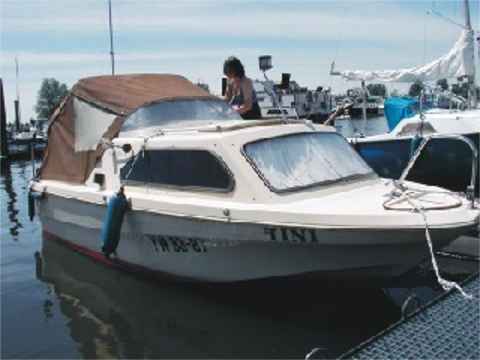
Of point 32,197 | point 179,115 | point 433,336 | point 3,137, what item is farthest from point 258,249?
point 3,137

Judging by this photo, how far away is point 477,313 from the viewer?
5.04 meters

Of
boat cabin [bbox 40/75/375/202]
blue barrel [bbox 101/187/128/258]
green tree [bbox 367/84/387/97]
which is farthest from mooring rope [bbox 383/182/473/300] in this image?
green tree [bbox 367/84/387/97]

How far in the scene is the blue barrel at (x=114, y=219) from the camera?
22.8 ft

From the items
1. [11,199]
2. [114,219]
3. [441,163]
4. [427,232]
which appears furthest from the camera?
[11,199]

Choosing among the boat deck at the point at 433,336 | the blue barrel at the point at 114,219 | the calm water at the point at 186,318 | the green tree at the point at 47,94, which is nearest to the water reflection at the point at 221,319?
the calm water at the point at 186,318

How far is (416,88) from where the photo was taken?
1484 cm

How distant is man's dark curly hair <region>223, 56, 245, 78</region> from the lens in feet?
28.5

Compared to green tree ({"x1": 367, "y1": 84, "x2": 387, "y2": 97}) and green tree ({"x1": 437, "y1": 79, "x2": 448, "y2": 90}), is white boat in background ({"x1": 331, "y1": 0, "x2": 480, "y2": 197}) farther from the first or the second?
green tree ({"x1": 367, "y1": 84, "x2": 387, "y2": 97})

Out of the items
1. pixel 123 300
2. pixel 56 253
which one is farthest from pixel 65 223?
pixel 123 300

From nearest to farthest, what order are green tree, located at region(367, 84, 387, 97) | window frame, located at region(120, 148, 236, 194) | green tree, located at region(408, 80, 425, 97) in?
window frame, located at region(120, 148, 236, 194), green tree, located at region(408, 80, 425, 97), green tree, located at region(367, 84, 387, 97)

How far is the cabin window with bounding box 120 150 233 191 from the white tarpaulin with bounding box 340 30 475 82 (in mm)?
8271

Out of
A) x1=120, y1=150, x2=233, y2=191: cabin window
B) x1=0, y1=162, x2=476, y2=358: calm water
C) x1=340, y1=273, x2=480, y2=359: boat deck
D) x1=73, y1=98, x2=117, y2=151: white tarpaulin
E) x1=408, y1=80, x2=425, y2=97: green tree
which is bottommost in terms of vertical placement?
x1=0, y1=162, x2=476, y2=358: calm water

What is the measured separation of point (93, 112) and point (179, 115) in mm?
1379

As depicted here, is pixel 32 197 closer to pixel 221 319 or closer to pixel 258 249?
pixel 221 319
